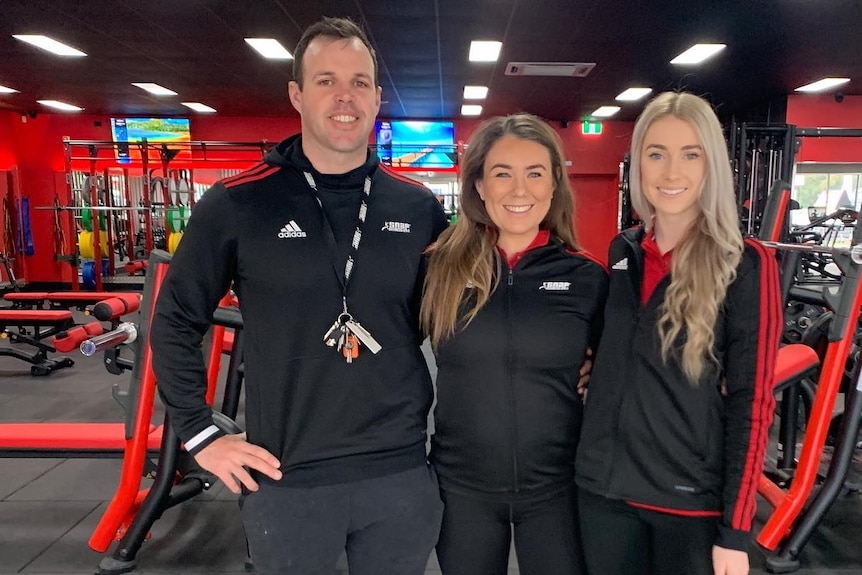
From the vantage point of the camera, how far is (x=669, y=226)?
141 cm

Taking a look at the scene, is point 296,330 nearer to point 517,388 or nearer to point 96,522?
point 517,388

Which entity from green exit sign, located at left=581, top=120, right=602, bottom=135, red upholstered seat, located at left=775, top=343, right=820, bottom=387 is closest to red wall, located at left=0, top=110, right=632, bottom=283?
green exit sign, located at left=581, top=120, right=602, bottom=135

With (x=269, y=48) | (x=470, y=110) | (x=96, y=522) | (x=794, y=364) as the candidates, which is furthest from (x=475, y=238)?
(x=470, y=110)

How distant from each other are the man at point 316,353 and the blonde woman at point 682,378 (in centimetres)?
42

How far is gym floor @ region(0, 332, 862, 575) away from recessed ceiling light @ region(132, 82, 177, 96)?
6554mm

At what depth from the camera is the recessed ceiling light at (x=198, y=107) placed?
10204 mm

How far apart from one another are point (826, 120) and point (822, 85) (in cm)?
110

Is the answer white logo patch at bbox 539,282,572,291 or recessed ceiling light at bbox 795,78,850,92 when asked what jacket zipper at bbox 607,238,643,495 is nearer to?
white logo patch at bbox 539,282,572,291

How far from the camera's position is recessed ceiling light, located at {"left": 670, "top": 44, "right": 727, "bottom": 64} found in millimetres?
6594

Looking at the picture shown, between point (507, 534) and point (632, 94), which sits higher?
point (632, 94)

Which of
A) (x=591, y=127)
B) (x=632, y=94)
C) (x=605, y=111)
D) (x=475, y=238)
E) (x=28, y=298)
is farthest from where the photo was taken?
(x=591, y=127)

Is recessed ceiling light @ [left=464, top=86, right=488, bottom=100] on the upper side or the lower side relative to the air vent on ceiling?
upper

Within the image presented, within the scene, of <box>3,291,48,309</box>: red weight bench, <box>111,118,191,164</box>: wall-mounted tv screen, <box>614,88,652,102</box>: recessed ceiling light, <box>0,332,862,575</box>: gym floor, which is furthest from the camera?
<box>111,118,191,164</box>: wall-mounted tv screen

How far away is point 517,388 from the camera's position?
1363 mm
